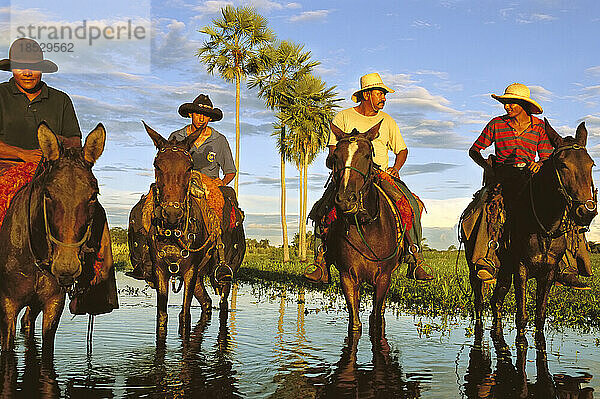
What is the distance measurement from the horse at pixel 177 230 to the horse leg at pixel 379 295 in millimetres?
2733

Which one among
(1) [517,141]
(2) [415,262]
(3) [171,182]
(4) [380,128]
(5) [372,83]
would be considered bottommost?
(2) [415,262]

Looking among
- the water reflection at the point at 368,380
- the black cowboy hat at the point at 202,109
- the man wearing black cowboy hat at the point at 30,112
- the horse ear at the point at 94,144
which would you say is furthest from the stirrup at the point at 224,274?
the horse ear at the point at 94,144

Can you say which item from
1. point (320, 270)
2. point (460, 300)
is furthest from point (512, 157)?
point (460, 300)

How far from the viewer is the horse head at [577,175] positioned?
849 cm

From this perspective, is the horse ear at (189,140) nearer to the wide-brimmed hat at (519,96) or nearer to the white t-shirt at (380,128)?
the white t-shirt at (380,128)

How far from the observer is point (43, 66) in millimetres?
7656

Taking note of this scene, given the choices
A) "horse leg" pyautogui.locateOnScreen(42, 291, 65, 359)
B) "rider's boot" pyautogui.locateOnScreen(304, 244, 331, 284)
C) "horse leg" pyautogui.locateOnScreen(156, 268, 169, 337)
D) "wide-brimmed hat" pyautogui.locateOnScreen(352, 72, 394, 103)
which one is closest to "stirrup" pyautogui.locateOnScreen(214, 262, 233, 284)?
"horse leg" pyautogui.locateOnScreen(156, 268, 169, 337)

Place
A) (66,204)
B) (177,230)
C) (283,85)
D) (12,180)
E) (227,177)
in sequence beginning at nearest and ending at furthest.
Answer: (66,204)
(12,180)
(177,230)
(227,177)
(283,85)

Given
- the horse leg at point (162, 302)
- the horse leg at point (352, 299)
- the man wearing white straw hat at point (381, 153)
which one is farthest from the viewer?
the man wearing white straw hat at point (381, 153)

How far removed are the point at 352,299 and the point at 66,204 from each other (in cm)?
460

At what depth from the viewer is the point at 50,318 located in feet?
21.9

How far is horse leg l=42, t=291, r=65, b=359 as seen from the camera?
666cm

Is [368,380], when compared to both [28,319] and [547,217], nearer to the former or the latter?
[547,217]

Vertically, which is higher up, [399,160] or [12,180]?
[399,160]
